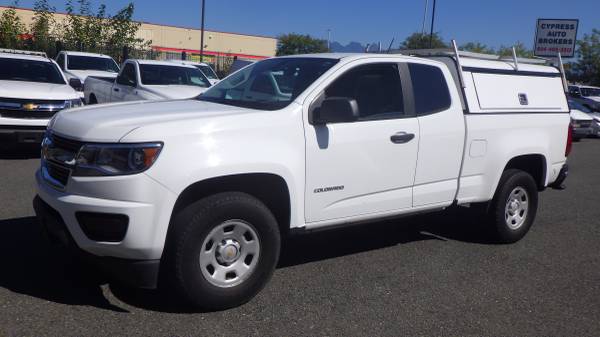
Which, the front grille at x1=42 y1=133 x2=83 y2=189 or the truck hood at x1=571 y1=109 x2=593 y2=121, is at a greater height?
the front grille at x1=42 y1=133 x2=83 y2=189

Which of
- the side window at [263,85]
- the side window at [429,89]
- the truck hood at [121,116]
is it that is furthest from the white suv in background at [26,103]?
the side window at [429,89]

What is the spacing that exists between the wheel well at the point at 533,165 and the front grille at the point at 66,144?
4245mm

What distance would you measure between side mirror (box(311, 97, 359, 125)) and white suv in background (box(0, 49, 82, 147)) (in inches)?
243

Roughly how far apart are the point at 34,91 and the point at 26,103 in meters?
0.25

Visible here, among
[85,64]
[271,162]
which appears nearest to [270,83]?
[271,162]

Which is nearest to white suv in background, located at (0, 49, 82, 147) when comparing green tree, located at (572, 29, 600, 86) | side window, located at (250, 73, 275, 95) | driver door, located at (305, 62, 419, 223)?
side window, located at (250, 73, 275, 95)

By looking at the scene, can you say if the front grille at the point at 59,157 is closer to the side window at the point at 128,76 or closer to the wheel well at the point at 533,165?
the wheel well at the point at 533,165

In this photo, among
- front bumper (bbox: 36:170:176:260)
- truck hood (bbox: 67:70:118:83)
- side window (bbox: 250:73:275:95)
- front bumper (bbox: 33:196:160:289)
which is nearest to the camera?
front bumper (bbox: 36:170:176:260)

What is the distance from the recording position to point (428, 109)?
5207 millimetres

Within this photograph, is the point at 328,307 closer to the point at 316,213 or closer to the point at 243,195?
the point at 316,213

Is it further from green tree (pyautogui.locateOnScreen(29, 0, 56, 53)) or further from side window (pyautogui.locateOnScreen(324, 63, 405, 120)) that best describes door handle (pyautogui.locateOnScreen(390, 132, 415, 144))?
green tree (pyautogui.locateOnScreen(29, 0, 56, 53))

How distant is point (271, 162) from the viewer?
4.11 m

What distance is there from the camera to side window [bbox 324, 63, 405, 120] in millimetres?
4789

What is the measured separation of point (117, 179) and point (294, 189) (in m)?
1.27
